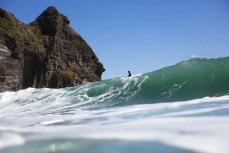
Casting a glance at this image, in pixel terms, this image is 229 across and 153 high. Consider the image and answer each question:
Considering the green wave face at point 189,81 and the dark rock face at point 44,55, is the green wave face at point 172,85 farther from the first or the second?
the dark rock face at point 44,55

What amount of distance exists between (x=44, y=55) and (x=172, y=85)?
2163 cm

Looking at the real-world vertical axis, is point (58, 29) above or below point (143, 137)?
above

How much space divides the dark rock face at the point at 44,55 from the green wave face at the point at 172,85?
13.0m

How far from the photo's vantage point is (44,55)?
32594 mm

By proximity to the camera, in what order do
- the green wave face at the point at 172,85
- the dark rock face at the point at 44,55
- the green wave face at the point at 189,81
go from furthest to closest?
1. the dark rock face at the point at 44,55
2. the green wave face at the point at 172,85
3. the green wave face at the point at 189,81

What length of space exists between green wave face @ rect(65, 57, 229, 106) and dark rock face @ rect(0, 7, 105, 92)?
1301 cm

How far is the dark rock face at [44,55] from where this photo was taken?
27.2m

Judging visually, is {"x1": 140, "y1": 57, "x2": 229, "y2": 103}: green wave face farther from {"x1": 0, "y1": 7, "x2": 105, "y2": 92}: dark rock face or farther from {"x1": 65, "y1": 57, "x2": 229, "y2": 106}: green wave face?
{"x1": 0, "y1": 7, "x2": 105, "y2": 92}: dark rock face

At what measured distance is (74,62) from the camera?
36.7 m

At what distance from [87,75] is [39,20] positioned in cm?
905

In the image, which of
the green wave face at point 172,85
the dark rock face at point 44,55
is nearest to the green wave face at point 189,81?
the green wave face at point 172,85

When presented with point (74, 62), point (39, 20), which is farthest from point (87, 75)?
point (39, 20)

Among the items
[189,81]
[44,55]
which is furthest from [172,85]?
[44,55]

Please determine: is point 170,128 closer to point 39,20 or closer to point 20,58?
point 20,58
